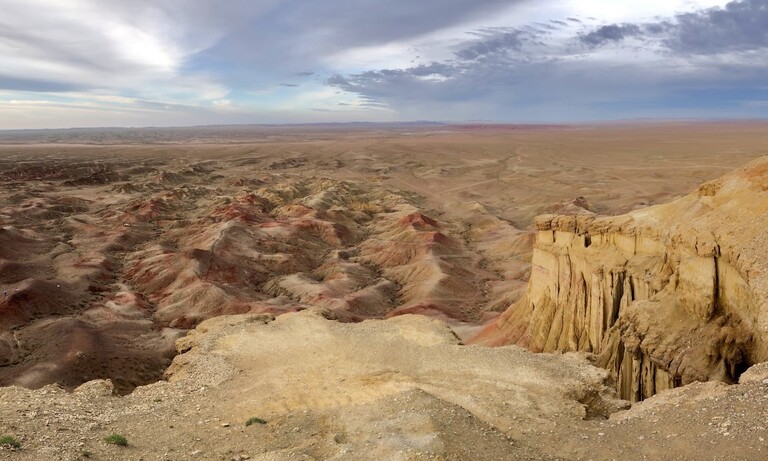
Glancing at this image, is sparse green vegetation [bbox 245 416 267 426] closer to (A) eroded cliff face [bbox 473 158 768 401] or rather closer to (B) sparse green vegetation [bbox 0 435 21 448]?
(B) sparse green vegetation [bbox 0 435 21 448]

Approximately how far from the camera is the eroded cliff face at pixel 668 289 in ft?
54.6

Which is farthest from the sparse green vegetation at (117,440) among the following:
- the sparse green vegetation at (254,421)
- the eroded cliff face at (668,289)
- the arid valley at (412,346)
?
the eroded cliff face at (668,289)

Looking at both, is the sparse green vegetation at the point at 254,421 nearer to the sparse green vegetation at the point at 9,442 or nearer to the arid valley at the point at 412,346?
the arid valley at the point at 412,346

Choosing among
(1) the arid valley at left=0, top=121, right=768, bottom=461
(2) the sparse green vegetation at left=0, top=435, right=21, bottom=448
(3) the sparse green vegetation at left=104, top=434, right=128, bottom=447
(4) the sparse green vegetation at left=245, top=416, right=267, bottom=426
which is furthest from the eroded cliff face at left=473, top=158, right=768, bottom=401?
(2) the sparse green vegetation at left=0, top=435, right=21, bottom=448

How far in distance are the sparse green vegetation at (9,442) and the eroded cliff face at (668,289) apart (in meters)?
18.3

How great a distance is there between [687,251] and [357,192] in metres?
87.1

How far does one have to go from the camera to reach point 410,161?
168 metres

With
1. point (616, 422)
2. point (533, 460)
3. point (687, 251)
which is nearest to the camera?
point (533, 460)

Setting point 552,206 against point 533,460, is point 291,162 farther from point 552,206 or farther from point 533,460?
point 533,460

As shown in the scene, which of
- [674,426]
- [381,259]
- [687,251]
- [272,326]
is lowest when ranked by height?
[381,259]

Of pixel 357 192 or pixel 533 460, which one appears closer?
pixel 533 460

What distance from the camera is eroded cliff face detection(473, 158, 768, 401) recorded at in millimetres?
16656

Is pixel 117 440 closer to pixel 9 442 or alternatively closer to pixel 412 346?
pixel 9 442

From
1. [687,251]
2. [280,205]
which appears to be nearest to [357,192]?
[280,205]
